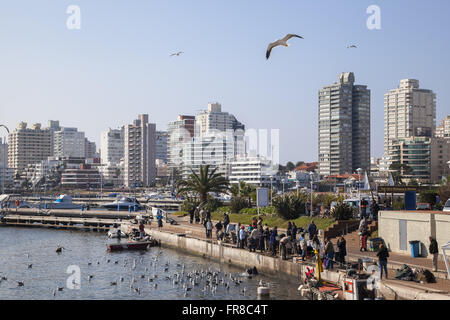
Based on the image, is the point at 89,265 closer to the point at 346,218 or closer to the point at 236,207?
the point at 346,218

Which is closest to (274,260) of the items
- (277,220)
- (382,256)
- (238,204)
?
(382,256)

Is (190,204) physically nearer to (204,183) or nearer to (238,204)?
(204,183)

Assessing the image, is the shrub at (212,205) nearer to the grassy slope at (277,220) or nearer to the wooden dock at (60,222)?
the grassy slope at (277,220)

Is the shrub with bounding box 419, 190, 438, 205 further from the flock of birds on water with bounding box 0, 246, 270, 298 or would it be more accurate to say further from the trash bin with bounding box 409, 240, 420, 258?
the flock of birds on water with bounding box 0, 246, 270, 298

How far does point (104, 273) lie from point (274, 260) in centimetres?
1018

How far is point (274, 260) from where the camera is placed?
28484mm

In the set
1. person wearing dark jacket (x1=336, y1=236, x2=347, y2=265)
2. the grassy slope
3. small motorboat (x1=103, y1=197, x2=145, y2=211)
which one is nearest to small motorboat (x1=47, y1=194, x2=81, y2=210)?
small motorboat (x1=103, y1=197, x2=145, y2=211)

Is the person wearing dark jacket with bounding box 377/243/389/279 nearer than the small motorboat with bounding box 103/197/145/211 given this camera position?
Yes

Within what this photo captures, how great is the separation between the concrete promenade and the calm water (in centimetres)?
67

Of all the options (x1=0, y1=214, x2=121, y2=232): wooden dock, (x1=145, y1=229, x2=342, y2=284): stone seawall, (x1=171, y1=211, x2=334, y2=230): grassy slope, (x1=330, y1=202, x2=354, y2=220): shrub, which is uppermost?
(x1=330, y1=202, x2=354, y2=220): shrub

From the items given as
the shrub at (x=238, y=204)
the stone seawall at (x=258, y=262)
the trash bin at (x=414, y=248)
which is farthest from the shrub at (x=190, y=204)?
the trash bin at (x=414, y=248)

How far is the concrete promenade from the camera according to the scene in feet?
62.9

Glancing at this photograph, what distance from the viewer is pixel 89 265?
1401 inches
